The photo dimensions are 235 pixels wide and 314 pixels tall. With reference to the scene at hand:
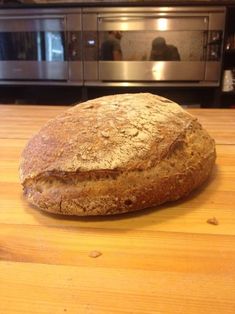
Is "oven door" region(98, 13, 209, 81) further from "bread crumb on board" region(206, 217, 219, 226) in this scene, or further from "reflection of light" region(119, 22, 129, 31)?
"bread crumb on board" region(206, 217, 219, 226)

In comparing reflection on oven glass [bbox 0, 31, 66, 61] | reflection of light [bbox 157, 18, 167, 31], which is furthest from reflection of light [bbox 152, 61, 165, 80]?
reflection on oven glass [bbox 0, 31, 66, 61]

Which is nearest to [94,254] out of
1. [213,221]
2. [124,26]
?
[213,221]

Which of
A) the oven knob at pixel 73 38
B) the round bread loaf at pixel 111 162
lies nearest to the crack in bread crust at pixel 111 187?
the round bread loaf at pixel 111 162

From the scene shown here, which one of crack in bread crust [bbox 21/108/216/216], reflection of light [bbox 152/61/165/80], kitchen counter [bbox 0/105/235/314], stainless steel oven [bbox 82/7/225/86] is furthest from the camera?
reflection of light [bbox 152/61/165/80]

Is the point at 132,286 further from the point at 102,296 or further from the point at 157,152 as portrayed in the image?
the point at 157,152

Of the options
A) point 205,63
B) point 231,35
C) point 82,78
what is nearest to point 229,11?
point 231,35
